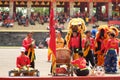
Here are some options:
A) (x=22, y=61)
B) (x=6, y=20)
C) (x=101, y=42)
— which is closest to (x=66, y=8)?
(x=6, y=20)

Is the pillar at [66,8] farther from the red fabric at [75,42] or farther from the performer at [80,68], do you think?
the performer at [80,68]

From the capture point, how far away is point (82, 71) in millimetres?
11789

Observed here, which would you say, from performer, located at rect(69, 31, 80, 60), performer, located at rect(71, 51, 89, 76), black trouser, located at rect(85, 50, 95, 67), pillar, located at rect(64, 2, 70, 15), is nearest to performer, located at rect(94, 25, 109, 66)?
black trouser, located at rect(85, 50, 95, 67)

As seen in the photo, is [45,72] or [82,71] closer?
[82,71]

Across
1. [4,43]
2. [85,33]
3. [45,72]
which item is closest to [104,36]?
[85,33]

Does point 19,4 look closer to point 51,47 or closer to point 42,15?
point 42,15

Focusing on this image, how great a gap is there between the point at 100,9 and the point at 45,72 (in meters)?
38.5

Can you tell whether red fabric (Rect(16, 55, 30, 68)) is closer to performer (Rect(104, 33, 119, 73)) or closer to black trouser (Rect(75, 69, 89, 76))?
black trouser (Rect(75, 69, 89, 76))

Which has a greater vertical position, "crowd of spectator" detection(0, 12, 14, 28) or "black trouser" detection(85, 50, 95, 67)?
"crowd of spectator" detection(0, 12, 14, 28)

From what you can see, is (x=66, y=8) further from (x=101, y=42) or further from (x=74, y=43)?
(x=74, y=43)

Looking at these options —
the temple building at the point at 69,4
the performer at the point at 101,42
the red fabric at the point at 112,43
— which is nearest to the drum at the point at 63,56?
the red fabric at the point at 112,43

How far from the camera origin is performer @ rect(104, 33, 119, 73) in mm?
14523

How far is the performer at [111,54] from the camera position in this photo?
1452cm

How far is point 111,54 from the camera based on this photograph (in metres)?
14.7
